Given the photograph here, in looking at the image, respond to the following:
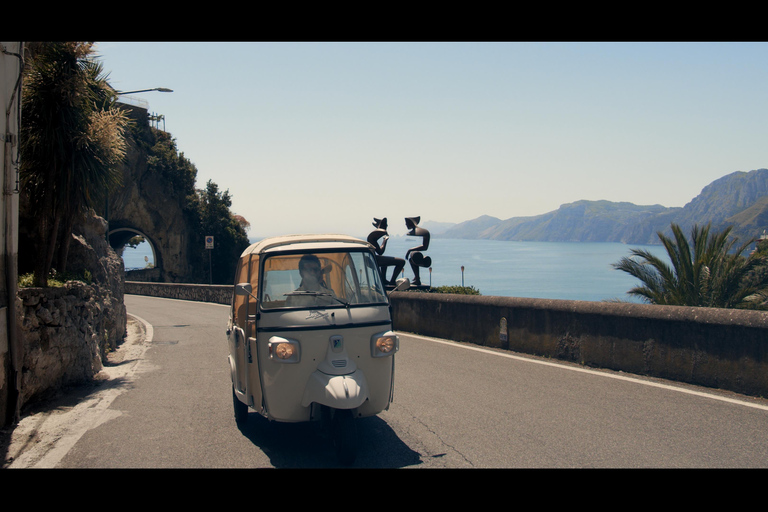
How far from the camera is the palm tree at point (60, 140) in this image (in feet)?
34.2

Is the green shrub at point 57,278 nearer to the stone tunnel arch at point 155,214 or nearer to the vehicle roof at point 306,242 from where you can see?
the vehicle roof at point 306,242

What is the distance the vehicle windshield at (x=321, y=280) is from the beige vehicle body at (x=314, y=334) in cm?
1

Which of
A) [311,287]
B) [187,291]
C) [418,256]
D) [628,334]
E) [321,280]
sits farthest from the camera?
[187,291]

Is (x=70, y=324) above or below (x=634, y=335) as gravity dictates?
above

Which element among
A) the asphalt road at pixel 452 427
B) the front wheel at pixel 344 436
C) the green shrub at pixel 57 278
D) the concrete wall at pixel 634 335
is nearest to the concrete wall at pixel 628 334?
the concrete wall at pixel 634 335

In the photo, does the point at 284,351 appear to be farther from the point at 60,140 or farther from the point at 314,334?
the point at 60,140

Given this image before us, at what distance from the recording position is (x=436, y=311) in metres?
14.4

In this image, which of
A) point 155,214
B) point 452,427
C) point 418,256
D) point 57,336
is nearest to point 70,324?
point 57,336

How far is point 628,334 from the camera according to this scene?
938cm

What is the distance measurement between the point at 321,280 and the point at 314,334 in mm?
788
